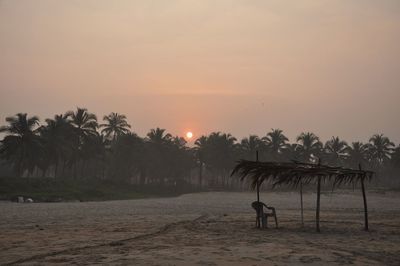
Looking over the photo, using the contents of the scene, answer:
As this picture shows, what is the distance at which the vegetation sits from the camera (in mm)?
58069

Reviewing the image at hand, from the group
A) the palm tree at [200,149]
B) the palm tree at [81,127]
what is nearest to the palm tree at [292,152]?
the palm tree at [200,149]

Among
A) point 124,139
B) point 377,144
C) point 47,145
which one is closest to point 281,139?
point 377,144

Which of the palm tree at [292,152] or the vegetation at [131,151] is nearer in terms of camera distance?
the vegetation at [131,151]

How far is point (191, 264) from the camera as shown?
29.9 ft

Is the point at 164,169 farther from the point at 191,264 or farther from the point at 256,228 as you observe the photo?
the point at 191,264

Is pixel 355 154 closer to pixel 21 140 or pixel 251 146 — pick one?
pixel 251 146

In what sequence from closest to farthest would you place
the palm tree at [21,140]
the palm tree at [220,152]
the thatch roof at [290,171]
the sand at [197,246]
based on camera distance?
the sand at [197,246] → the thatch roof at [290,171] → the palm tree at [21,140] → the palm tree at [220,152]

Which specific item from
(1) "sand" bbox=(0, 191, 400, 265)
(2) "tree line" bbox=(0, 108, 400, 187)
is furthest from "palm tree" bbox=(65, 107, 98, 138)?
(1) "sand" bbox=(0, 191, 400, 265)

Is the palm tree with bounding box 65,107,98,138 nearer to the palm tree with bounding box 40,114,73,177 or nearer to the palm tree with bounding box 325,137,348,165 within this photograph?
the palm tree with bounding box 40,114,73,177

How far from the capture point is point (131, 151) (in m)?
71.7

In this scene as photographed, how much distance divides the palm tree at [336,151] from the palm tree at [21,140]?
53.9 meters

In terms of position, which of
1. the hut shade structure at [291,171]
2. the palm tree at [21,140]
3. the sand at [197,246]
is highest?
the palm tree at [21,140]

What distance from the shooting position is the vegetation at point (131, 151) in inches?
2286

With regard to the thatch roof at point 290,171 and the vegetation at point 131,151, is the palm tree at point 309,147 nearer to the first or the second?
the vegetation at point 131,151
